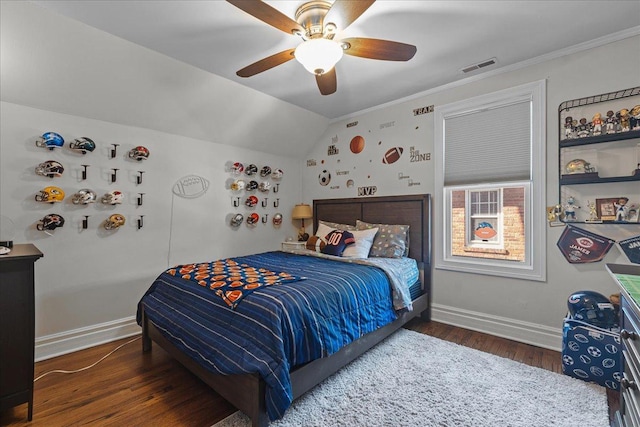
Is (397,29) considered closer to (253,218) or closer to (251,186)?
(251,186)

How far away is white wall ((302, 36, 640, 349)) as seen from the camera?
2.40 meters

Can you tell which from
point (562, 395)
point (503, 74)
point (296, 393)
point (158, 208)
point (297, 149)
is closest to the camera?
point (296, 393)

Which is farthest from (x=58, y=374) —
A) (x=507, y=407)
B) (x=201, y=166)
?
(x=507, y=407)

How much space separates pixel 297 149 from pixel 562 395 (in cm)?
392

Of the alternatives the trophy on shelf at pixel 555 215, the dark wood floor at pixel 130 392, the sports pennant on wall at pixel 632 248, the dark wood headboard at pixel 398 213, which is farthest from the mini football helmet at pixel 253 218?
the sports pennant on wall at pixel 632 248

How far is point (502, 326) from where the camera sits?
2.88m

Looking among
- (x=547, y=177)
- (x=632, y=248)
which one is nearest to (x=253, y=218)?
(x=547, y=177)

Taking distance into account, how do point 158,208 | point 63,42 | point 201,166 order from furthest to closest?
point 201,166 < point 158,208 < point 63,42

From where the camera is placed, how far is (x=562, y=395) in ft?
6.35

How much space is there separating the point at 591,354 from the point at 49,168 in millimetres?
4442

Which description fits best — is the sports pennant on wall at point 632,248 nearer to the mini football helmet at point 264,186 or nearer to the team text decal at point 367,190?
the team text decal at point 367,190

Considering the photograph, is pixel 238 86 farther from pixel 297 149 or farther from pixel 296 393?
pixel 296 393

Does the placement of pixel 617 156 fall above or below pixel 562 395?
above

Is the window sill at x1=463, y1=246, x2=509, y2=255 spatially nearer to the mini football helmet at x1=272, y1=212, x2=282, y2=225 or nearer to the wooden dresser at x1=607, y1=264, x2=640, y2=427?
the wooden dresser at x1=607, y1=264, x2=640, y2=427
